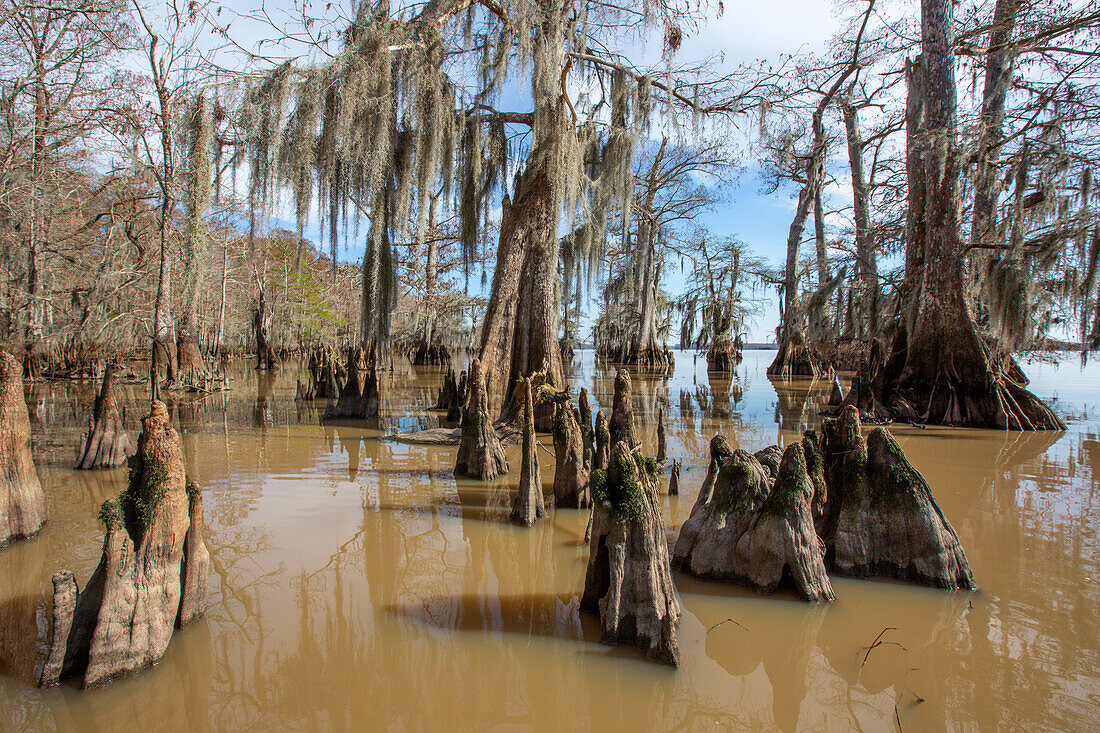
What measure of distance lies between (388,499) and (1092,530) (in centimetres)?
593

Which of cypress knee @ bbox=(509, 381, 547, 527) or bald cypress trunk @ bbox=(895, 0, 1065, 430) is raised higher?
bald cypress trunk @ bbox=(895, 0, 1065, 430)

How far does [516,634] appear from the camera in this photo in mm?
2834

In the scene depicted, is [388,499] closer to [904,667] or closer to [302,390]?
[904,667]

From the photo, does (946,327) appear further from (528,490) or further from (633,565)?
(633,565)

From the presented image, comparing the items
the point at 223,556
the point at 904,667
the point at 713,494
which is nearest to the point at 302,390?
the point at 223,556

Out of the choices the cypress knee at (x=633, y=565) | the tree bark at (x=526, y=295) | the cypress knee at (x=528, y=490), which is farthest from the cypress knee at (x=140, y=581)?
the tree bark at (x=526, y=295)

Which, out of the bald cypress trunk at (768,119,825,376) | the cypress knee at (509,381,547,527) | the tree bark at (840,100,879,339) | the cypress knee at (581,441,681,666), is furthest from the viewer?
the bald cypress trunk at (768,119,825,376)

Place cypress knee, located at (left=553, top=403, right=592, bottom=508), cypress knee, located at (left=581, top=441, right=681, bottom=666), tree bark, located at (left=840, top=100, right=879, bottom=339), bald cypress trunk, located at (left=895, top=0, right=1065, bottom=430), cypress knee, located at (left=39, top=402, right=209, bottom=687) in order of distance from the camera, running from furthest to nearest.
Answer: tree bark, located at (left=840, top=100, right=879, bottom=339)
bald cypress trunk, located at (left=895, top=0, right=1065, bottom=430)
cypress knee, located at (left=553, top=403, right=592, bottom=508)
cypress knee, located at (left=581, top=441, right=681, bottom=666)
cypress knee, located at (left=39, top=402, right=209, bottom=687)

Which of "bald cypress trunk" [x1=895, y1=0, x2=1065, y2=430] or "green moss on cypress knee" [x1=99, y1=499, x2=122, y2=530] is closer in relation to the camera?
"green moss on cypress knee" [x1=99, y1=499, x2=122, y2=530]

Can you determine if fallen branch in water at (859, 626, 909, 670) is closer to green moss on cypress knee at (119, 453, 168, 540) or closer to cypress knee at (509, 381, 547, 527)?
cypress knee at (509, 381, 547, 527)

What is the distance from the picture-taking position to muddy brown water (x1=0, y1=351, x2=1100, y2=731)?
87.2 inches

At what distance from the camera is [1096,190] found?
762cm

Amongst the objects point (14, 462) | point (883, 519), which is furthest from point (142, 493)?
point (883, 519)

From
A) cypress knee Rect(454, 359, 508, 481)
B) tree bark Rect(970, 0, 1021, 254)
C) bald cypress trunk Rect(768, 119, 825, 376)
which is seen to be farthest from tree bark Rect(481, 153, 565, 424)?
bald cypress trunk Rect(768, 119, 825, 376)
